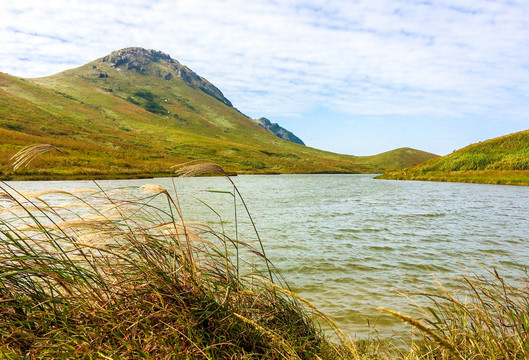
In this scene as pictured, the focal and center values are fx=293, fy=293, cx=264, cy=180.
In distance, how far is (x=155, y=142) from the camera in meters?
126

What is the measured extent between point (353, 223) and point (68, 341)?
13.4 metres

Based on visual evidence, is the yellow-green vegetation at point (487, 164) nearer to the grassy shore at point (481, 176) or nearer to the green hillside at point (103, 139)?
the grassy shore at point (481, 176)

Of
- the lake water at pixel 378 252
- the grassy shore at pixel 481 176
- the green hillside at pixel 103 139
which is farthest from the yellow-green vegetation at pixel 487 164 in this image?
the green hillside at pixel 103 139

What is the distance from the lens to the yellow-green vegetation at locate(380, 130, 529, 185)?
43.6 m

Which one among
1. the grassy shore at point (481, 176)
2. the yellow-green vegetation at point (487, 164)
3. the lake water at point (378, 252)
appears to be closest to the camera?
the lake water at point (378, 252)

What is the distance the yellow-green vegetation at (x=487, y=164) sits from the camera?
4361cm

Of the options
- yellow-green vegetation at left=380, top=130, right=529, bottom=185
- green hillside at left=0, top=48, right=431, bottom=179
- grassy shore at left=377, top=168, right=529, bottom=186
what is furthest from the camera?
green hillside at left=0, top=48, right=431, bottom=179

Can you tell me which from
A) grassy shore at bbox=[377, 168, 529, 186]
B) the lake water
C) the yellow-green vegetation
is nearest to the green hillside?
the lake water

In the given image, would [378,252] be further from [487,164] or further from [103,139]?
[103,139]

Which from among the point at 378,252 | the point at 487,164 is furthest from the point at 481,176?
the point at 378,252

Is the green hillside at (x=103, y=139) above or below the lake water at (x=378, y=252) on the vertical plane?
above

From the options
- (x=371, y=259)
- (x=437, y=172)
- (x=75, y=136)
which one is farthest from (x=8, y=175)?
(x=437, y=172)

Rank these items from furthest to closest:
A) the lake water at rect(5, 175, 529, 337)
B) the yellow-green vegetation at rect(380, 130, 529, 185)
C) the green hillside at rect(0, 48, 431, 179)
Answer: the green hillside at rect(0, 48, 431, 179), the yellow-green vegetation at rect(380, 130, 529, 185), the lake water at rect(5, 175, 529, 337)

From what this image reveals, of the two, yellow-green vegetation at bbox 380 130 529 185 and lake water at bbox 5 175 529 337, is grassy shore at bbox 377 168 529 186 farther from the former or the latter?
lake water at bbox 5 175 529 337
